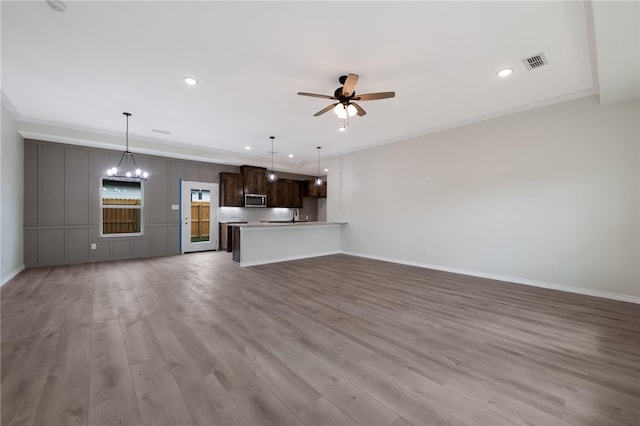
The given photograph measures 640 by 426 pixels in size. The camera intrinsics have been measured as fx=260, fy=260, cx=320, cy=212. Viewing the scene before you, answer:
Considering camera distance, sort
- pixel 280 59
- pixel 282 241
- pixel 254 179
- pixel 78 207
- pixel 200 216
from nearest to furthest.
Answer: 1. pixel 280 59
2. pixel 78 207
3. pixel 282 241
4. pixel 200 216
5. pixel 254 179

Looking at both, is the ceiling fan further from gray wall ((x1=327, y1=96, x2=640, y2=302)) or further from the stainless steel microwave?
the stainless steel microwave

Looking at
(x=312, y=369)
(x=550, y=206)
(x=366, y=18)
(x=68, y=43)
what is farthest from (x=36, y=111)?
(x=550, y=206)

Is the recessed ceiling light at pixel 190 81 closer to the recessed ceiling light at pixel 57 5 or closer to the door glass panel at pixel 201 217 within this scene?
the recessed ceiling light at pixel 57 5

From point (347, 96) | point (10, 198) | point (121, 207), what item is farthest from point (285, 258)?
point (10, 198)

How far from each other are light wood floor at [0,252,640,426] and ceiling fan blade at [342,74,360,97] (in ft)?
8.98

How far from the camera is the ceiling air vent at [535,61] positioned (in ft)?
9.67

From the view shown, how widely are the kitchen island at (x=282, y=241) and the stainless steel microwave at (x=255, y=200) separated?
2.51 m

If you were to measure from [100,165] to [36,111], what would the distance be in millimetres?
1808

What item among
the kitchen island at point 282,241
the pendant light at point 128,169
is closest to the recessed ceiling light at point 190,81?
the kitchen island at point 282,241

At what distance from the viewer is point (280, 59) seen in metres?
3.00

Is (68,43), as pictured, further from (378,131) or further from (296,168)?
(296,168)

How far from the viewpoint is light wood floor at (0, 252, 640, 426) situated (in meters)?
1.57

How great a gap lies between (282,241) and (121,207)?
14.0 ft

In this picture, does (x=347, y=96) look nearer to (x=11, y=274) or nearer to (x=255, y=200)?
(x=255, y=200)
